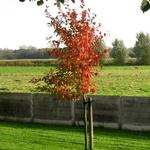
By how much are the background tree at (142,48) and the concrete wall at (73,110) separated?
80.3m

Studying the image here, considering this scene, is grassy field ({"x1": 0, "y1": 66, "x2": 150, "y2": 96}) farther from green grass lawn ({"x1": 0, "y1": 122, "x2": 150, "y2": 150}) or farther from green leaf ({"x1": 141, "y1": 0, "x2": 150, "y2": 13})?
green leaf ({"x1": 141, "y1": 0, "x2": 150, "y2": 13})

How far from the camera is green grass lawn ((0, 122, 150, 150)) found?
13.5 m

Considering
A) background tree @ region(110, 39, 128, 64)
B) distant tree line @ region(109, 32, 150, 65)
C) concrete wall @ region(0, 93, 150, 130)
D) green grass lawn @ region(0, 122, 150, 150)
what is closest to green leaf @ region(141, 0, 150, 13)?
green grass lawn @ region(0, 122, 150, 150)

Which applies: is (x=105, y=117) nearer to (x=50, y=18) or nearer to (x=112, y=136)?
(x=112, y=136)

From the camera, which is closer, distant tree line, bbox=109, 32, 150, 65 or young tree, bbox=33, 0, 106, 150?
young tree, bbox=33, 0, 106, 150

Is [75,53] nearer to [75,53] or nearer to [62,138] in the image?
[75,53]

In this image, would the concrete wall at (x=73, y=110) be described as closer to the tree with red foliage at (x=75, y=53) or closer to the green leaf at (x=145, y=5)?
the tree with red foliage at (x=75, y=53)

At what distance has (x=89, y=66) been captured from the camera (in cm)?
1081

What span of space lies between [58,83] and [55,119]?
7.07 meters

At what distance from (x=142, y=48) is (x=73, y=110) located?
3475 inches

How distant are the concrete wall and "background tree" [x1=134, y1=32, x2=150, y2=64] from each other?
80.3m

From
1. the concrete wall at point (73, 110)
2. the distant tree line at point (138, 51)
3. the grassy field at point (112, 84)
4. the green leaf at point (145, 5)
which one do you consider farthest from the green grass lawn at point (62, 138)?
the distant tree line at point (138, 51)

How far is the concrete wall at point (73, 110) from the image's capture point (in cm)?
1596

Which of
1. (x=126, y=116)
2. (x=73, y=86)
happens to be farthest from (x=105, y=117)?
(x=73, y=86)
